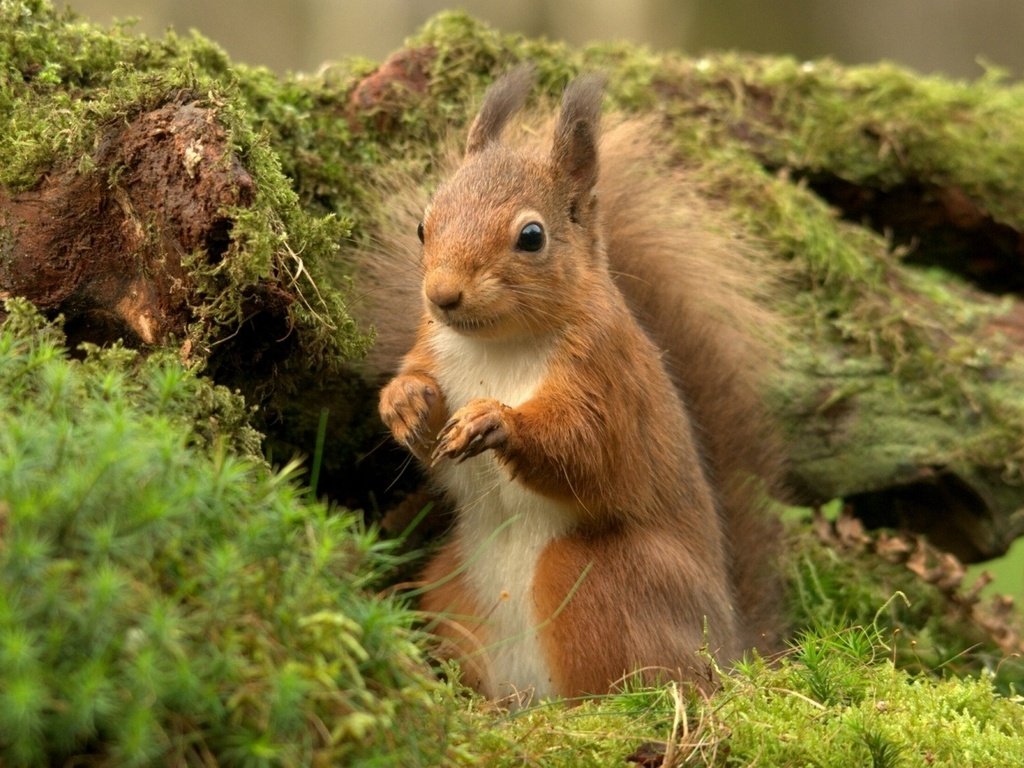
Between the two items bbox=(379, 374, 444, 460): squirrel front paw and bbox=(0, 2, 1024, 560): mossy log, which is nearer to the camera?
bbox=(0, 2, 1024, 560): mossy log

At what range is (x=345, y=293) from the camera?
377cm

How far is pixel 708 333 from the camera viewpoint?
4215 mm

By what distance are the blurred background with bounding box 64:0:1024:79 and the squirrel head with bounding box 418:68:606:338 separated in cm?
981

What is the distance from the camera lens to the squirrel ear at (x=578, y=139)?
351cm

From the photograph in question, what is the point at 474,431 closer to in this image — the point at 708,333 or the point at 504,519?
the point at 504,519

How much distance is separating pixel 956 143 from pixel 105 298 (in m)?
3.96

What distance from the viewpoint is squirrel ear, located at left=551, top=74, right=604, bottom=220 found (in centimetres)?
351

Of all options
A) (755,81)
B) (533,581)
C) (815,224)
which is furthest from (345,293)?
(755,81)

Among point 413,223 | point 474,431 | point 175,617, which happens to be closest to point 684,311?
point 413,223

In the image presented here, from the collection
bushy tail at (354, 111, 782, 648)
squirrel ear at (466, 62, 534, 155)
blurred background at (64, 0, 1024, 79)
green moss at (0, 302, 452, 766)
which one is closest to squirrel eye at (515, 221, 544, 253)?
squirrel ear at (466, 62, 534, 155)

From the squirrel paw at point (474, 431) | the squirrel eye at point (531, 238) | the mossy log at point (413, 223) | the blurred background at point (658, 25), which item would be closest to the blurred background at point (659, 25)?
the blurred background at point (658, 25)

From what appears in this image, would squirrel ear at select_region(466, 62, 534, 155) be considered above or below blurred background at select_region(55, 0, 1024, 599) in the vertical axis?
below

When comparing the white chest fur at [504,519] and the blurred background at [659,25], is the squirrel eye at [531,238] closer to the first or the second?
the white chest fur at [504,519]

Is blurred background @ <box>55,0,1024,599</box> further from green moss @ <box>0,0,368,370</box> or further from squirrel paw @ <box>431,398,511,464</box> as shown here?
squirrel paw @ <box>431,398,511,464</box>
